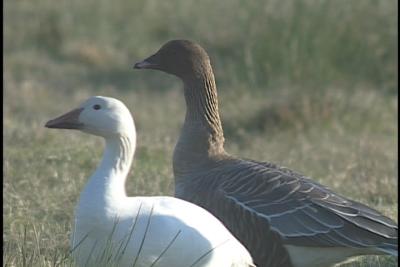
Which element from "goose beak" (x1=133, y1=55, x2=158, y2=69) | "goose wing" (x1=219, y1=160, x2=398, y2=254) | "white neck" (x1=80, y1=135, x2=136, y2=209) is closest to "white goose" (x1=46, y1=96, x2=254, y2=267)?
"white neck" (x1=80, y1=135, x2=136, y2=209)

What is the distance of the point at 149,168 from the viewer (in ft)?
27.5

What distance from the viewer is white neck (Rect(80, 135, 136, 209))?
205 inches

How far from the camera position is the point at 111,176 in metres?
5.36

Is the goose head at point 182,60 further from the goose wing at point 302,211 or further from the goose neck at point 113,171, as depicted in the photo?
the goose neck at point 113,171

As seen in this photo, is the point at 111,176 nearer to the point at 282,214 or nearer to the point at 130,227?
the point at 130,227

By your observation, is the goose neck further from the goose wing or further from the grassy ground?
the grassy ground

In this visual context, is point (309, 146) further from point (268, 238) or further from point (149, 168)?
point (268, 238)

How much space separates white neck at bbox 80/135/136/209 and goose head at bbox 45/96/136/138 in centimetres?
4

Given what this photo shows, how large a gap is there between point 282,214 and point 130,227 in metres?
1.30

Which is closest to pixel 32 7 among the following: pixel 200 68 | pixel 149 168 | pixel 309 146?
pixel 309 146

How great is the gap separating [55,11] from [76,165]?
23.5 feet

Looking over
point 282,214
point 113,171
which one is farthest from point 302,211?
point 113,171

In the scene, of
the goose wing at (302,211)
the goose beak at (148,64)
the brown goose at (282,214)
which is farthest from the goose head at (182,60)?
the goose wing at (302,211)

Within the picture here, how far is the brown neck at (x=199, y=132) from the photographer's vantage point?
6766 millimetres
